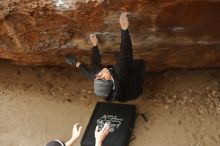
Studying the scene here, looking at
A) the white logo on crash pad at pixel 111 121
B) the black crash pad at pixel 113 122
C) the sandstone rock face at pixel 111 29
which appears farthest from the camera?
the white logo on crash pad at pixel 111 121

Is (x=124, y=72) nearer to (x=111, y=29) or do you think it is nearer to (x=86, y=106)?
(x=111, y=29)

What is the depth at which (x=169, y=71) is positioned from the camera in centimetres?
441

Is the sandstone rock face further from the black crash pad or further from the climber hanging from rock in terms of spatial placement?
the black crash pad

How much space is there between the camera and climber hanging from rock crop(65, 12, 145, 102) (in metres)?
3.19

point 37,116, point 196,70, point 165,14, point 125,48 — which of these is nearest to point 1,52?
point 37,116

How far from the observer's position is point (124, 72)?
3328 mm

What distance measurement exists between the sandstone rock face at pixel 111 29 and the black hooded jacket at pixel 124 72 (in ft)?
0.88

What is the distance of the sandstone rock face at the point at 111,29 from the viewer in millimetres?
3318

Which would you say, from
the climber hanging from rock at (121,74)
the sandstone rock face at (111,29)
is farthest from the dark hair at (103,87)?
the sandstone rock face at (111,29)

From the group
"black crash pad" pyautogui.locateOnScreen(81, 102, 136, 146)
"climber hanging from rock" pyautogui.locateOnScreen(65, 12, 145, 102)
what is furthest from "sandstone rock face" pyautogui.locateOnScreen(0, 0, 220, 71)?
"black crash pad" pyautogui.locateOnScreen(81, 102, 136, 146)

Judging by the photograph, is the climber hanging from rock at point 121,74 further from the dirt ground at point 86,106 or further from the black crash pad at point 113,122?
the dirt ground at point 86,106

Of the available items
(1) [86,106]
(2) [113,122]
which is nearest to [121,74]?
(2) [113,122]

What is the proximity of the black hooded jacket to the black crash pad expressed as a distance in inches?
16.5

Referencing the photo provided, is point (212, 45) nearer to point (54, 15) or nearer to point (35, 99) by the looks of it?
point (54, 15)
